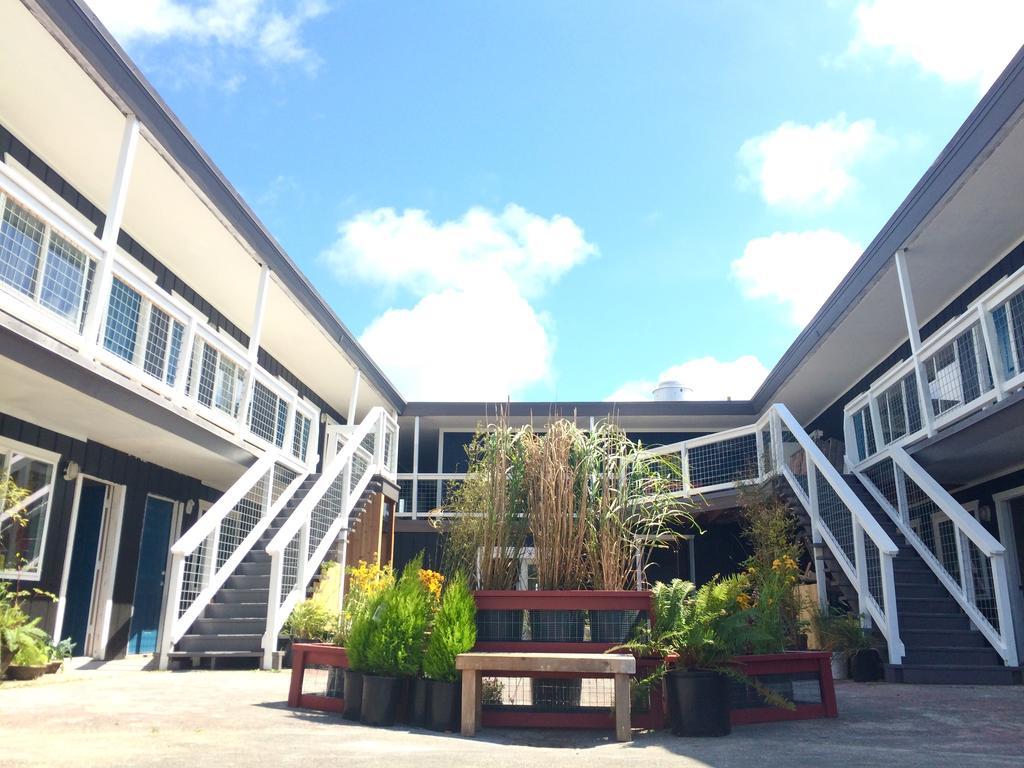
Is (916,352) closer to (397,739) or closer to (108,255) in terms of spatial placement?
(397,739)

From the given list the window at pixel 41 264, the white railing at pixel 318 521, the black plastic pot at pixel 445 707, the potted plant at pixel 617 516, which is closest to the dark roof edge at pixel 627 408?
the white railing at pixel 318 521

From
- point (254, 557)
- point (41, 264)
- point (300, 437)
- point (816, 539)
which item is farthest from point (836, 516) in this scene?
point (41, 264)

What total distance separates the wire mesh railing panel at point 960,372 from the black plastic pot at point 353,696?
628 centimetres

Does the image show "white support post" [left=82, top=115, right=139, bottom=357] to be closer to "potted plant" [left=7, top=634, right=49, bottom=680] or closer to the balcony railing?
the balcony railing

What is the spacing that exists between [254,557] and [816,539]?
21.1 feet

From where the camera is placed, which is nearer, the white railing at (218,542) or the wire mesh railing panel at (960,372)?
the white railing at (218,542)

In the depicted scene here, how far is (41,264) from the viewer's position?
249 inches

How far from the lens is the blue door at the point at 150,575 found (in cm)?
1041

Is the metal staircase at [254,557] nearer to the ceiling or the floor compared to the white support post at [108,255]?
nearer to the floor

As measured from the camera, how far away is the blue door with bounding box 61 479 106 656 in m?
9.16

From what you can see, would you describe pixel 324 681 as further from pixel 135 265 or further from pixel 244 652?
pixel 135 265

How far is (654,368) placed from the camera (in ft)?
61.7

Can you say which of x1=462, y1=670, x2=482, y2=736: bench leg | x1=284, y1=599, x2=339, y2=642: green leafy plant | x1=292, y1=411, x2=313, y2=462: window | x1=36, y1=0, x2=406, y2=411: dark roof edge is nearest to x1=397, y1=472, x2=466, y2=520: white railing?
x1=292, y1=411, x2=313, y2=462: window

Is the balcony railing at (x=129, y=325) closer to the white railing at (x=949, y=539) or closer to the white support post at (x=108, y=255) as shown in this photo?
the white support post at (x=108, y=255)
